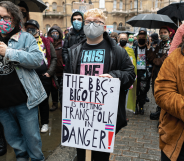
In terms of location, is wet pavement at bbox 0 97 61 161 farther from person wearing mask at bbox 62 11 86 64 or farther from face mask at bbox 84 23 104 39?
face mask at bbox 84 23 104 39

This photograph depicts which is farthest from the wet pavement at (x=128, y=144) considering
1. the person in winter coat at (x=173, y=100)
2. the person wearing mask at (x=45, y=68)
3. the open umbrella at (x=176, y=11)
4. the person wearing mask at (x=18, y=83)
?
the open umbrella at (x=176, y=11)

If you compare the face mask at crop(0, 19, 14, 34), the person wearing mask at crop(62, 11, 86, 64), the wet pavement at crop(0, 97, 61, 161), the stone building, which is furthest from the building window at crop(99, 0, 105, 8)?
the face mask at crop(0, 19, 14, 34)

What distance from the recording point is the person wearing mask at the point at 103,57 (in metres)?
2.08

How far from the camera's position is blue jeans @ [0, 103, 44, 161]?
2.32m

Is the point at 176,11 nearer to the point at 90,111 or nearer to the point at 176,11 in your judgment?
the point at 176,11

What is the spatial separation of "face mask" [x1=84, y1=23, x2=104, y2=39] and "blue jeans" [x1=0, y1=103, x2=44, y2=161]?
1.15 meters

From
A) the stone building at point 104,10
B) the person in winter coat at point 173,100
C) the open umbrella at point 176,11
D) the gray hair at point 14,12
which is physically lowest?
the person in winter coat at point 173,100

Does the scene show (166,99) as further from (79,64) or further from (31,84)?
(31,84)

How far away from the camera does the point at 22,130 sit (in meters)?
2.37

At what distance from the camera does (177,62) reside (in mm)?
1554

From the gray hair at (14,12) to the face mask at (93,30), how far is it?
839 mm

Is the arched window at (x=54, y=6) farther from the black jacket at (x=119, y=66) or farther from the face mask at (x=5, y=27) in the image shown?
the black jacket at (x=119, y=66)

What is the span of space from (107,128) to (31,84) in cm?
107

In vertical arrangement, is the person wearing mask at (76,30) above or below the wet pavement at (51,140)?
above
